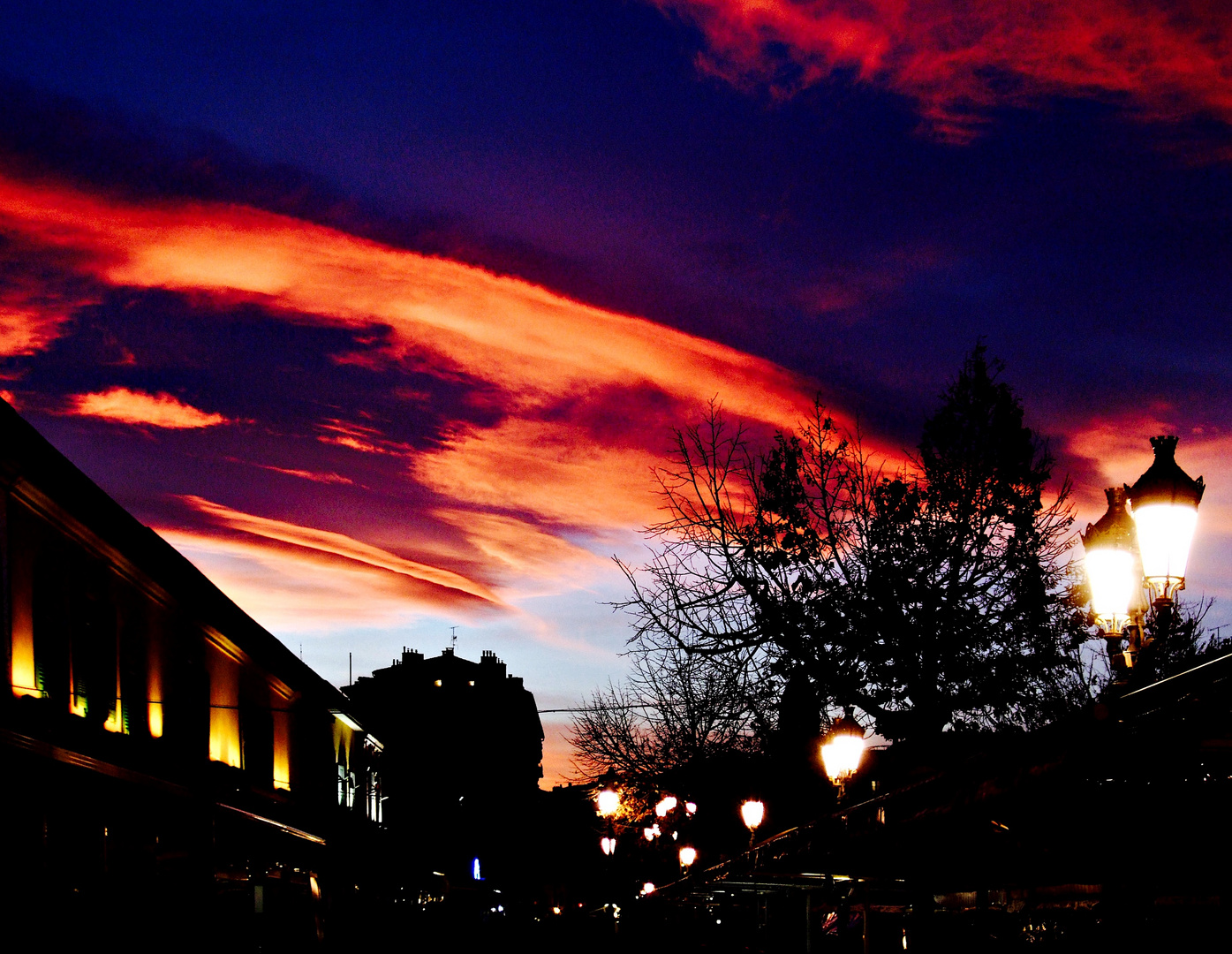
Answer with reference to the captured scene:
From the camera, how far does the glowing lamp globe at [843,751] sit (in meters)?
13.4

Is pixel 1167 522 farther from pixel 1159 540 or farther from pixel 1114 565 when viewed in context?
pixel 1114 565

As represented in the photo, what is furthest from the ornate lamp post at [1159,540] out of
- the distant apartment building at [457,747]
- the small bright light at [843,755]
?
the distant apartment building at [457,747]

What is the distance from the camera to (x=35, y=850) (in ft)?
39.0

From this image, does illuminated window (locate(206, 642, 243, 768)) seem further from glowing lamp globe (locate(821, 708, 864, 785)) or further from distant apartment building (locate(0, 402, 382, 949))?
glowing lamp globe (locate(821, 708, 864, 785))

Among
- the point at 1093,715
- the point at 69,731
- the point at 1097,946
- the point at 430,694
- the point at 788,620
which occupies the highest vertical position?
the point at 430,694

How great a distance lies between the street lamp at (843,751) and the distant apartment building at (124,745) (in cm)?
804

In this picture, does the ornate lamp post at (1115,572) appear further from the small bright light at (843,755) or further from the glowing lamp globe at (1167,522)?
the small bright light at (843,755)

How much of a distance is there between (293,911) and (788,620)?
11221 mm

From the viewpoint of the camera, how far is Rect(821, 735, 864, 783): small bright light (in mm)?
13438

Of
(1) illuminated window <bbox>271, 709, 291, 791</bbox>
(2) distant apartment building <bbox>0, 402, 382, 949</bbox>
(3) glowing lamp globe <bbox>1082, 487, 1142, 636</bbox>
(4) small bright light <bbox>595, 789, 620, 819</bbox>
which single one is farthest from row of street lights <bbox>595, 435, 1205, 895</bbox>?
(1) illuminated window <bbox>271, 709, 291, 791</bbox>

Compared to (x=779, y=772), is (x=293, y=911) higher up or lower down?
lower down

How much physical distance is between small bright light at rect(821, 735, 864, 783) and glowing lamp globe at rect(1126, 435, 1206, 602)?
8165 mm

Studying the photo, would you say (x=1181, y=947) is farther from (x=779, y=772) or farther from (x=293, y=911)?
(x=779, y=772)

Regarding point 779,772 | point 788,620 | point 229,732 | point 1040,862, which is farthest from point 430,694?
point 1040,862
